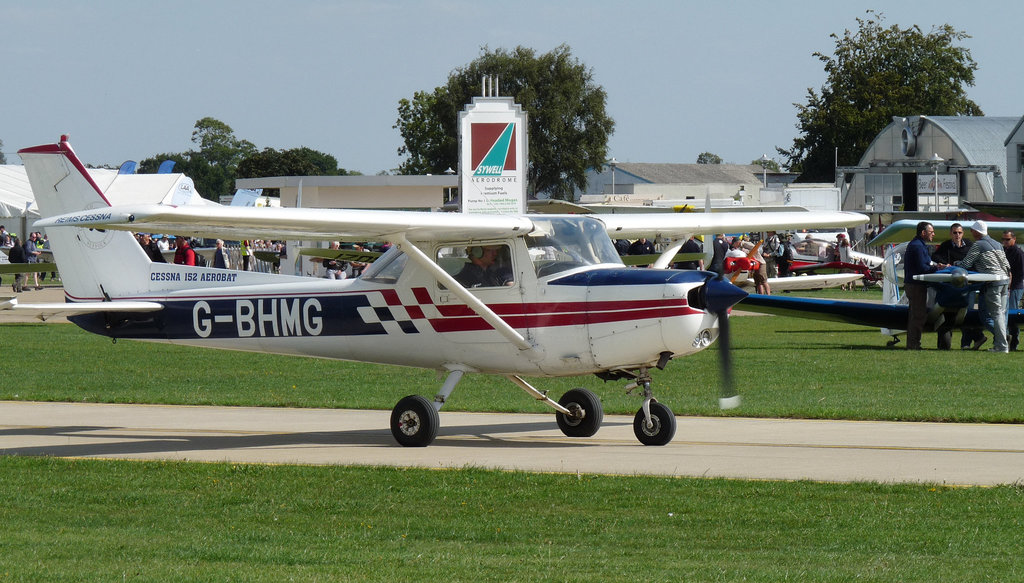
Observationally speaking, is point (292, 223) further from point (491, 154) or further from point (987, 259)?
point (491, 154)

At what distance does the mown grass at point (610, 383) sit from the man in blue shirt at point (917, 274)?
0.47 m

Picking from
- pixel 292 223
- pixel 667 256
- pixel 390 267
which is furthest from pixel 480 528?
pixel 667 256

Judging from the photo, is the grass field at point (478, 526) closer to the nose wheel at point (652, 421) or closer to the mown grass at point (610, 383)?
the mown grass at point (610, 383)

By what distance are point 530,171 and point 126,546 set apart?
94.3 m

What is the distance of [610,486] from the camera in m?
9.29

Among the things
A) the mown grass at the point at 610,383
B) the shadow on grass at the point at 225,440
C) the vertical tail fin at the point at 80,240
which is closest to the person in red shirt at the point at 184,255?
the mown grass at the point at 610,383

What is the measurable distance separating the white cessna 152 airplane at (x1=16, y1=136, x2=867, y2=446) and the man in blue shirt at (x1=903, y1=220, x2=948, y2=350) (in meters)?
8.09

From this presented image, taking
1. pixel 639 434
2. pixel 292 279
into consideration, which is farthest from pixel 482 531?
pixel 292 279

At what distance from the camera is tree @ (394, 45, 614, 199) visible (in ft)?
322

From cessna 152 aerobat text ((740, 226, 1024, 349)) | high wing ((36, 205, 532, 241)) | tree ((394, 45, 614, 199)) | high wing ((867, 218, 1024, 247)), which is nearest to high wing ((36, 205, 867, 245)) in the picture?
high wing ((36, 205, 532, 241))

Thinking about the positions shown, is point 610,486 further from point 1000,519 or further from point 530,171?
point 530,171

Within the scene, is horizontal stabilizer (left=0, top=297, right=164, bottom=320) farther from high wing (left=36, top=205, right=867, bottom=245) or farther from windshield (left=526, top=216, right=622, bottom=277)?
windshield (left=526, top=216, right=622, bottom=277)

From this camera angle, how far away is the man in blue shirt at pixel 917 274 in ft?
67.9

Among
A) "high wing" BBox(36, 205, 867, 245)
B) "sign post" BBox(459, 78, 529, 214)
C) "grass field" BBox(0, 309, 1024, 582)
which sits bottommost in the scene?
"grass field" BBox(0, 309, 1024, 582)
